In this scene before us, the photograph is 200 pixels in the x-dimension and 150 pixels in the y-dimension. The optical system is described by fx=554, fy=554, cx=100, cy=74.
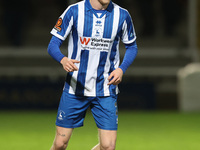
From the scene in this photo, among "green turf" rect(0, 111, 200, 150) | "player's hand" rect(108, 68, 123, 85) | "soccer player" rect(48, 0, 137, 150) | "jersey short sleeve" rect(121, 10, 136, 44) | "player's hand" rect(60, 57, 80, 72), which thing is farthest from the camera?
"green turf" rect(0, 111, 200, 150)

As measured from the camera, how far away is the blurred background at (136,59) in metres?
12.6

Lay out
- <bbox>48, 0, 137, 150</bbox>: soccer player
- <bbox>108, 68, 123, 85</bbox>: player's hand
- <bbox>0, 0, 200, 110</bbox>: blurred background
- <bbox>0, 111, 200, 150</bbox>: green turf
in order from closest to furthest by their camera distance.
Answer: <bbox>108, 68, 123, 85</bbox>: player's hand
<bbox>48, 0, 137, 150</bbox>: soccer player
<bbox>0, 111, 200, 150</bbox>: green turf
<bbox>0, 0, 200, 110</bbox>: blurred background

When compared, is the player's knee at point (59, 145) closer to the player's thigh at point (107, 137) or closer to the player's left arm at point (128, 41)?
the player's thigh at point (107, 137)

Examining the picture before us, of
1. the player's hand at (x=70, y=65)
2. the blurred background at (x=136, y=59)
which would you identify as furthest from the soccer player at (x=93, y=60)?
the blurred background at (x=136, y=59)

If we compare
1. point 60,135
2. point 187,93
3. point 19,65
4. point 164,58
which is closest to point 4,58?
point 19,65

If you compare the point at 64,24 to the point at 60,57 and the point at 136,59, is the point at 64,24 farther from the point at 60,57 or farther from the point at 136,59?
the point at 136,59

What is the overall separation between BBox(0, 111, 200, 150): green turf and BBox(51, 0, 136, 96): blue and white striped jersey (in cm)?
257

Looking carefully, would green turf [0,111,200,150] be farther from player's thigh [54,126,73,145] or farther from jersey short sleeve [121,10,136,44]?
jersey short sleeve [121,10,136,44]

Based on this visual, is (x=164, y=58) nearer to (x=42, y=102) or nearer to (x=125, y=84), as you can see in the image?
(x=125, y=84)

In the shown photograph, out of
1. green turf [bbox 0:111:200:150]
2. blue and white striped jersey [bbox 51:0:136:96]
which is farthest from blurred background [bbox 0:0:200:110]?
blue and white striped jersey [bbox 51:0:136:96]

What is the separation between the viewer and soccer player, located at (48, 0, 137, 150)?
523 cm

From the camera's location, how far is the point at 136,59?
15641mm

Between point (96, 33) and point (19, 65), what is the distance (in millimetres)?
10731

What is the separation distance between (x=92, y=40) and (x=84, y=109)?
2.27 feet
